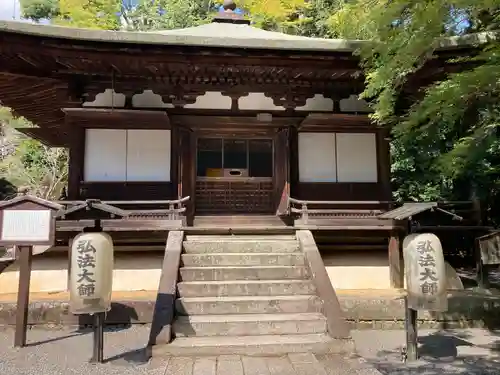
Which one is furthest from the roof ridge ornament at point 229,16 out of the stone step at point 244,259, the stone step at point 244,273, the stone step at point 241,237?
the stone step at point 244,273

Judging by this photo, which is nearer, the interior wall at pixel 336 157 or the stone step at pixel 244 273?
the stone step at pixel 244 273

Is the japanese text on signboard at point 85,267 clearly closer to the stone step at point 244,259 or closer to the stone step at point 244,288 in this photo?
the stone step at point 244,288

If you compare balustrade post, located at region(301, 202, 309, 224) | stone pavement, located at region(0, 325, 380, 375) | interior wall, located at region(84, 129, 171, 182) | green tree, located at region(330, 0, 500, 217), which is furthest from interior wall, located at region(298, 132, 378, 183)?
stone pavement, located at region(0, 325, 380, 375)

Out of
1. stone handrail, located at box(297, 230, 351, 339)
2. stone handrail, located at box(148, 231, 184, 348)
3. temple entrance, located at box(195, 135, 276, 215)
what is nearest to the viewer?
stone handrail, located at box(148, 231, 184, 348)

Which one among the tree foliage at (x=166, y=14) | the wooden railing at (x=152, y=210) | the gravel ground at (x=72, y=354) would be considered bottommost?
the gravel ground at (x=72, y=354)

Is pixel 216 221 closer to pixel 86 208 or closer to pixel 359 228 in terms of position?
pixel 359 228

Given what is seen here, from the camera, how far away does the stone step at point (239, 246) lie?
6930 mm

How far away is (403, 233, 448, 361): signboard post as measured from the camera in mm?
4715

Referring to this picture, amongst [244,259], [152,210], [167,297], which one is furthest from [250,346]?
[152,210]

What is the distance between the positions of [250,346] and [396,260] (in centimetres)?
373

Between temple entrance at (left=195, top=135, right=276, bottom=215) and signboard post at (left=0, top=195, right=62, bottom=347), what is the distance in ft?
14.7

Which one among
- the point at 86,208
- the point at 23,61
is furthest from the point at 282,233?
the point at 23,61

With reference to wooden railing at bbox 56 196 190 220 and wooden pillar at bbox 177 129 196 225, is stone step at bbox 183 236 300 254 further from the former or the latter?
wooden pillar at bbox 177 129 196 225

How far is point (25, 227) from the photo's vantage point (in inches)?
212
